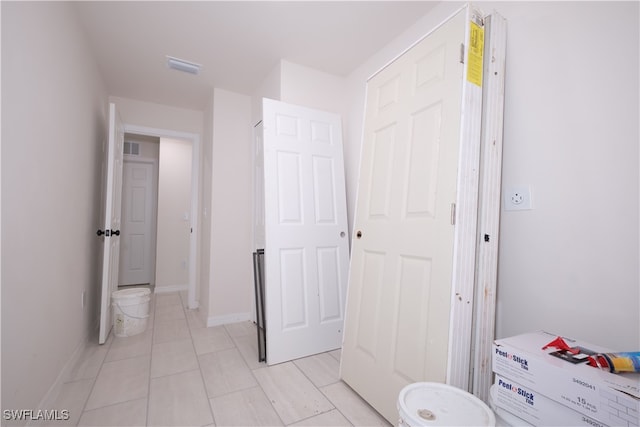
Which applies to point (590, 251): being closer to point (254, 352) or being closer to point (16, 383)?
point (254, 352)

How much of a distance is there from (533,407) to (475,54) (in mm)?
1510

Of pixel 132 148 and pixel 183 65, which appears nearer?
pixel 183 65

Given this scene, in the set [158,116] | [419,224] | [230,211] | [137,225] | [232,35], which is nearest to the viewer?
[419,224]

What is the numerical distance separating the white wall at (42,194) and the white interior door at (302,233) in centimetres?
134

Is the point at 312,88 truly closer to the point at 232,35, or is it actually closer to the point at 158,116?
the point at 232,35

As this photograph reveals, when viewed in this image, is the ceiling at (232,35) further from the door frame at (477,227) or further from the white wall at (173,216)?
the white wall at (173,216)

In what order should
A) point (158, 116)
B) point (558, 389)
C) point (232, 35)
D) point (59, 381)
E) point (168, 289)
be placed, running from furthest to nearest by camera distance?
1. point (168, 289)
2. point (158, 116)
3. point (232, 35)
4. point (59, 381)
5. point (558, 389)

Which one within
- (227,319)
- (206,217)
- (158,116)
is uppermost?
(158,116)

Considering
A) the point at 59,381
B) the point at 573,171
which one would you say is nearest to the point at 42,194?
the point at 59,381

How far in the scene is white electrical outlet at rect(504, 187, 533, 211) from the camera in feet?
4.58

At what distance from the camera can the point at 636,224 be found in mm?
1074

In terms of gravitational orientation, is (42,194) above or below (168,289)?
above

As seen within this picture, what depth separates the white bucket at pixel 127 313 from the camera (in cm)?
273

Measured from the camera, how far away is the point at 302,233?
243 centimetres
